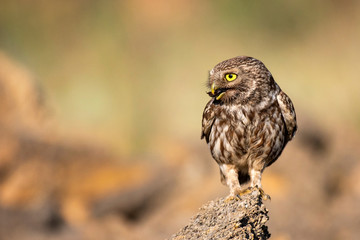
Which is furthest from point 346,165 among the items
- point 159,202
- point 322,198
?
point 159,202

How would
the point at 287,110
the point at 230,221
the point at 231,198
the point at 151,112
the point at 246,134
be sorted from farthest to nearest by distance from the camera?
the point at 151,112 < the point at 287,110 < the point at 246,134 < the point at 231,198 < the point at 230,221

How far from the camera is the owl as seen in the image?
692 cm

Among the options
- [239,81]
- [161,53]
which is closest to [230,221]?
[239,81]

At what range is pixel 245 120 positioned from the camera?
7.09 meters

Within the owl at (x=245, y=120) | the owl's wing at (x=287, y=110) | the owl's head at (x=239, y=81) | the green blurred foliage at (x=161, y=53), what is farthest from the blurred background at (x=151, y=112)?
the owl's head at (x=239, y=81)

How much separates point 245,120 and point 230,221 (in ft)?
4.08

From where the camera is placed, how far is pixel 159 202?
13203 millimetres

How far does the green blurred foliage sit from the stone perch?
11.6 metres

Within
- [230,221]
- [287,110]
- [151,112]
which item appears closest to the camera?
[230,221]

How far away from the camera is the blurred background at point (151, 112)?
11398 millimetres

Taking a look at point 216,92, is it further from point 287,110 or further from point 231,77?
point 287,110

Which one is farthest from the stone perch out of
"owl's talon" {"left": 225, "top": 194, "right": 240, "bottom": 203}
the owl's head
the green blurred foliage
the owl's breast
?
the green blurred foliage

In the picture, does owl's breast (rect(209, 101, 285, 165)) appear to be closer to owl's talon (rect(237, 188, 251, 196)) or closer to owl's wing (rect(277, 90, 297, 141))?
owl's wing (rect(277, 90, 297, 141))

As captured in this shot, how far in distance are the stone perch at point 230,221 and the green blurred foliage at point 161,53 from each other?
1158 centimetres
